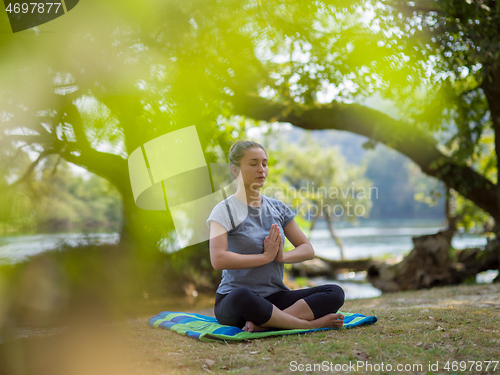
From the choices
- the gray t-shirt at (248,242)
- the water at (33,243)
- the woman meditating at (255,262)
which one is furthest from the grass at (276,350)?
the water at (33,243)

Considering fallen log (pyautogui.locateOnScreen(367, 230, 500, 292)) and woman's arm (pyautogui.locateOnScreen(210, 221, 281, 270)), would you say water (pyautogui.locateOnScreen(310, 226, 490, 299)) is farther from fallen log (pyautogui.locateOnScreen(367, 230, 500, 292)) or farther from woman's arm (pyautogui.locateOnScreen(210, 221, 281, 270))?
woman's arm (pyautogui.locateOnScreen(210, 221, 281, 270))

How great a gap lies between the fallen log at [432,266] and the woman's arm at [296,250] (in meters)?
4.65

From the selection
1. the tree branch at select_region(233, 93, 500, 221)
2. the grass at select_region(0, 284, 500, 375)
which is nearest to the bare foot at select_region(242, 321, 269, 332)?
the grass at select_region(0, 284, 500, 375)

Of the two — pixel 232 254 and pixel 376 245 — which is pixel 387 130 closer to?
pixel 232 254

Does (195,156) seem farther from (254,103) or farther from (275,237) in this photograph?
(275,237)

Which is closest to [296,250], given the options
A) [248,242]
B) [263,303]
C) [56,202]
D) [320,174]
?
[248,242]

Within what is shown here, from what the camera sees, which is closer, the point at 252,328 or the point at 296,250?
the point at 252,328

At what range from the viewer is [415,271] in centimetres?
700

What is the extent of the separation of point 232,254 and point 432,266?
5439 mm

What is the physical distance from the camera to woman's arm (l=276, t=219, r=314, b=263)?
280 centimetres

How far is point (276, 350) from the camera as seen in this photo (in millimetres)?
2311

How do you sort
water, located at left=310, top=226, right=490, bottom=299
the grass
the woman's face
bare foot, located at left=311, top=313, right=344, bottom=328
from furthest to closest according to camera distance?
1. water, located at left=310, top=226, right=490, bottom=299
2. the woman's face
3. bare foot, located at left=311, top=313, right=344, bottom=328
4. the grass

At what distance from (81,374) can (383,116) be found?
22.1 feet

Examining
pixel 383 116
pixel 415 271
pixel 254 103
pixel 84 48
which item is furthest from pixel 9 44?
pixel 415 271
